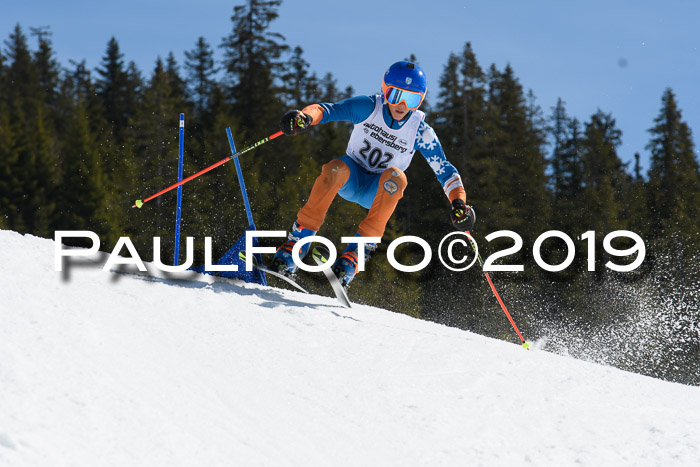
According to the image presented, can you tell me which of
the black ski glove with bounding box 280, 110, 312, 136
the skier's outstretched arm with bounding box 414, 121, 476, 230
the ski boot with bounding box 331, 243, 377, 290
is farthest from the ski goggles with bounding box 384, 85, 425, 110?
the ski boot with bounding box 331, 243, 377, 290

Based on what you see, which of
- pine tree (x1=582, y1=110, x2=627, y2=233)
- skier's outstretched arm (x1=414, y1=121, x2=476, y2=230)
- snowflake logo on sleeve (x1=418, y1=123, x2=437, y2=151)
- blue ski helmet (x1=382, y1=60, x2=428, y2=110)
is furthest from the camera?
pine tree (x1=582, y1=110, x2=627, y2=233)

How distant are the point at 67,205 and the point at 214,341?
2953 centimetres

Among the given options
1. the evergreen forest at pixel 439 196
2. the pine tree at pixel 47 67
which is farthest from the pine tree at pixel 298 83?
the pine tree at pixel 47 67

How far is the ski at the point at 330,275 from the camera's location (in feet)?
15.8

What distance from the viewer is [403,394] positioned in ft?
9.37

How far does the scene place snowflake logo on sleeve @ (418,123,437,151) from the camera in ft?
16.8

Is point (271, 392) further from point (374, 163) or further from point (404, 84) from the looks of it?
point (404, 84)

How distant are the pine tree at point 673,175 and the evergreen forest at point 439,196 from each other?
72 millimetres

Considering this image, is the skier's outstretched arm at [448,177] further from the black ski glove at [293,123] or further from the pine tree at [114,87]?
the pine tree at [114,87]

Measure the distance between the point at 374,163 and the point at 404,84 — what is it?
2.12 ft

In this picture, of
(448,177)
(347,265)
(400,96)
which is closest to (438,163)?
(448,177)

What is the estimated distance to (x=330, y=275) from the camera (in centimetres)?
486

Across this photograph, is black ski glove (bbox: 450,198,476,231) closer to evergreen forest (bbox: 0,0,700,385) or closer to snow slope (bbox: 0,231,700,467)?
snow slope (bbox: 0,231,700,467)

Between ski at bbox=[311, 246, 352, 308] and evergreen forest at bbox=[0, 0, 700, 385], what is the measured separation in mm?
17926
